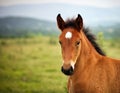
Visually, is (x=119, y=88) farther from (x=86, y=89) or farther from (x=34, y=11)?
(x=34, y=11)

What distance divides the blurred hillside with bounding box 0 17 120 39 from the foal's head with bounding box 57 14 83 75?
446 cm

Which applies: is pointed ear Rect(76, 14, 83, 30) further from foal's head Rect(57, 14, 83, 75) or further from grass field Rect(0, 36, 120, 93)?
grass field Rect(0, 36, 120, 93)

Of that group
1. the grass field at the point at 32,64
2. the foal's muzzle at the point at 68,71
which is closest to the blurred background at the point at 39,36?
the grass field at the point at 32,64

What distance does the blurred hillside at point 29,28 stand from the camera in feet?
27.0

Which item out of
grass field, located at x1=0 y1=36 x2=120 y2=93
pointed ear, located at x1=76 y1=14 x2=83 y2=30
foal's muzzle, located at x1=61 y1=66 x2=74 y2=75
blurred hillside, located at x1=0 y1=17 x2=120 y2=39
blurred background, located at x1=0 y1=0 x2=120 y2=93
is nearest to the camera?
foal's muzzle, located at x1=61 y1=66 x2=74 y2=75

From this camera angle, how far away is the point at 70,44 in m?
3.48

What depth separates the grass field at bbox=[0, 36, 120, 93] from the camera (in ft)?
24.5

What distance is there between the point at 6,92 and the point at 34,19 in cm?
196

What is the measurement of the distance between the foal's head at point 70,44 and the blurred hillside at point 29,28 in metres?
4.46

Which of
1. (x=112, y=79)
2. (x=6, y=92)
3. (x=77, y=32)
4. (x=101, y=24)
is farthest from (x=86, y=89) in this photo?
(x=101, y=24)

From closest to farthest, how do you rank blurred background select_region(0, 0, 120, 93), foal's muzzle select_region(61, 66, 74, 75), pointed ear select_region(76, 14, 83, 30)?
foal's muzzle select_region(61, 66, 74, 75), pointed ear select_region(76, 14, 83, 30), blurred background select_region(0, 0, 120, 93)

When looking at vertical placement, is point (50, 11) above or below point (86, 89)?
above

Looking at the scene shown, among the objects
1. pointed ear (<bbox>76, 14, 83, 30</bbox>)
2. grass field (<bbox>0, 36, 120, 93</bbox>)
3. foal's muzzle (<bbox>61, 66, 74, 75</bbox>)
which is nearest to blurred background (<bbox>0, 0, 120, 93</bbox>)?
grass field (<bbox>0, 36, 120, 93</bbox>)

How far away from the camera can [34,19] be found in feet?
27.5
